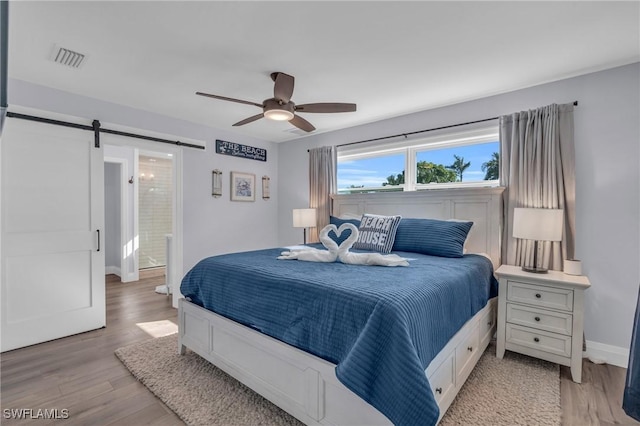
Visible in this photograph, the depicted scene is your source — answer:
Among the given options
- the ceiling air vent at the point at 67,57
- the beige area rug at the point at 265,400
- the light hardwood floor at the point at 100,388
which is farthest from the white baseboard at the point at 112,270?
the ceiling air vent at the point at 67,57

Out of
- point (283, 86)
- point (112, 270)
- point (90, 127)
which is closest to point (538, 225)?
point (283, 86)

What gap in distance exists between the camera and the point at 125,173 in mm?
5176

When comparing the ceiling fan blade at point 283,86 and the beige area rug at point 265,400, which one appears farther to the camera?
the ceiling fan blade at point 283,86

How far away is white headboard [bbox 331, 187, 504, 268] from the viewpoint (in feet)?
9.91

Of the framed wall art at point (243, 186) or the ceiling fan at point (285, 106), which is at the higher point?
the ceiling fan at point (285, 106)

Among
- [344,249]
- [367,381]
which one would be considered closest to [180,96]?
[344,249]

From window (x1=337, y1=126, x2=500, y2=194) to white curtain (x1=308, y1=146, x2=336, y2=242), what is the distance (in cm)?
16

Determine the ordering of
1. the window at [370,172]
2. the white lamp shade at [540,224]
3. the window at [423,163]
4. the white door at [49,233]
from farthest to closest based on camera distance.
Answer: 1. the window at [370,172]
2. the window at [423,163]
3. the white door at [49,233]
4. the white lamp shade at [540,224]

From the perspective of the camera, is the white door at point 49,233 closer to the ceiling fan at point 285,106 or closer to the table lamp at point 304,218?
the ceiling fan at point 285,106

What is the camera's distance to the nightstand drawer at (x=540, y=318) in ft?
7.35

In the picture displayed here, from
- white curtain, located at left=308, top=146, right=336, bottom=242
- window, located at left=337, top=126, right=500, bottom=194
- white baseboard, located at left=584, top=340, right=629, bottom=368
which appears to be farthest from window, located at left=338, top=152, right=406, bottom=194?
white baseboard, located at left=584, top=340, right=629, bottom=368

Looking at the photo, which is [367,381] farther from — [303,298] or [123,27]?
[123,27]

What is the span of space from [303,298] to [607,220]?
2581 mm

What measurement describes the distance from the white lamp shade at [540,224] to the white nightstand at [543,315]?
297 mm
